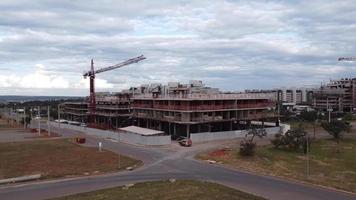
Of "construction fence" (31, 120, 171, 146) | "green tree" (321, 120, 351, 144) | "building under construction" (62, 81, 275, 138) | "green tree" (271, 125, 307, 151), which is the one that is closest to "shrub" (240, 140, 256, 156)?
"green tree" (271, 125, 307, 151)

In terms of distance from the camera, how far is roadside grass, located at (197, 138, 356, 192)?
209ft

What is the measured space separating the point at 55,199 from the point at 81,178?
13.8 meters

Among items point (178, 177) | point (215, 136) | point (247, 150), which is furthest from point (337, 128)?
point (178, 177)

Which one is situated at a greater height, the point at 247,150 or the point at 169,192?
the point at 247,150

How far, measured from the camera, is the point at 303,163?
76812mm

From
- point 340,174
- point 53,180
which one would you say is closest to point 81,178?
point 53,180

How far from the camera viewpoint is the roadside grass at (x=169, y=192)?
49.0 meters

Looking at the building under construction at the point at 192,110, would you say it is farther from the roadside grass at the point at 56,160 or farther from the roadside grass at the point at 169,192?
the roadside grass at the point at 169,192

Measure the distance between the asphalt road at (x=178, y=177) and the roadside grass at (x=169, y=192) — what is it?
2.98 meters

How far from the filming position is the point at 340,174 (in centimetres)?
6812

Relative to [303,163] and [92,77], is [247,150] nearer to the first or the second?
[303,163]

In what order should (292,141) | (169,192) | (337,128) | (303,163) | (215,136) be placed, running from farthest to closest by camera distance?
(337,128) → (215,136) → (292,141) → (303,163) → (169,192)

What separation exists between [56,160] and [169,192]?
1305 inches

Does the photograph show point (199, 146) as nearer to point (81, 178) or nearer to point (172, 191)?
point (81, 178)
